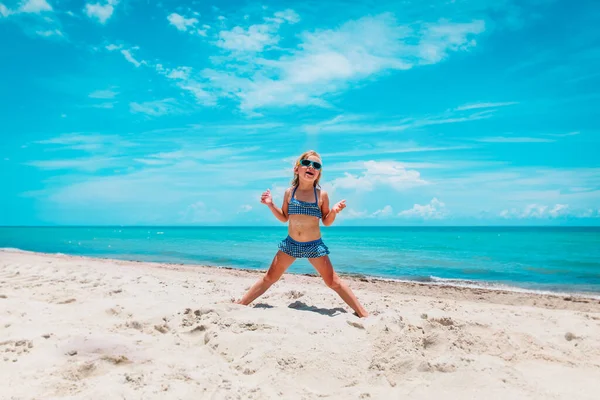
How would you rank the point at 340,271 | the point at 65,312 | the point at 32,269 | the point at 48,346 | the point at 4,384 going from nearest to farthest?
1. the point at 4,384
2. the point at 48,346
3. the point at 65,312
4. the point at 32,269
5. the point at 340,271

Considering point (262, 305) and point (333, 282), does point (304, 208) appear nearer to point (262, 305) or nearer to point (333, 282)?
point (333, 282)

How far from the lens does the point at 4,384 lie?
3.17 metres

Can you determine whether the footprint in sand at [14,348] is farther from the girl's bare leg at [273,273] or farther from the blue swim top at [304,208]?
the blue swim top at [304,208]

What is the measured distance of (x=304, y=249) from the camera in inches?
218

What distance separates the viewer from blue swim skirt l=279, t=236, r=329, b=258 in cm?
550

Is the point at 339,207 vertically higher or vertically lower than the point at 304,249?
higher

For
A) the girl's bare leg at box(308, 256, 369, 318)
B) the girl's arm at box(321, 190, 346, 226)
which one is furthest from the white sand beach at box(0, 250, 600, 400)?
the girl's arm at box(321, 190, 346, 226)

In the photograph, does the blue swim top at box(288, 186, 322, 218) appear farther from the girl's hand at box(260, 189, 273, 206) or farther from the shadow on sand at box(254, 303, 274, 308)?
the shadow on sand at box(254, 303, 274, 308)

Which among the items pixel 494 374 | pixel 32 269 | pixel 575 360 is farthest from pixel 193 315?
pixel 32 269

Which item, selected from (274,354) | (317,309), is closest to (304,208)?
(317,309)

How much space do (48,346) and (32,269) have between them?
6999mm

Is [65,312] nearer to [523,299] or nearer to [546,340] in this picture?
[546,340]

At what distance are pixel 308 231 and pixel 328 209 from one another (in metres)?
0.47

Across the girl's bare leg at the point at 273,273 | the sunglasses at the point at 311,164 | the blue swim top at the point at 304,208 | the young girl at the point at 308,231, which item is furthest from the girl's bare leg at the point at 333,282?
the sunglasses at the point at 311,164
